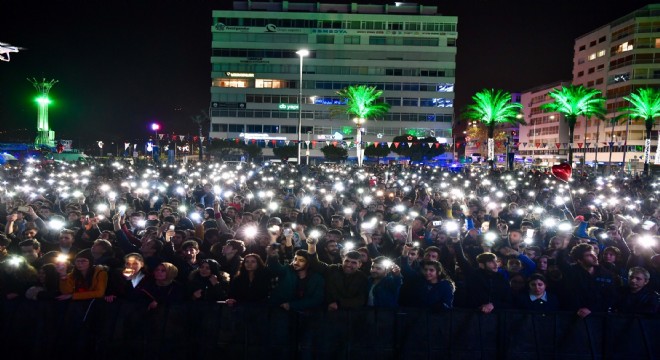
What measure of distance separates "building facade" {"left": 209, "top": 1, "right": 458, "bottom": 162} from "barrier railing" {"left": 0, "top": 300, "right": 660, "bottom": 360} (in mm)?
85031

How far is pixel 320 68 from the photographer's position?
91312mm

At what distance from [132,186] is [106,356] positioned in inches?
501

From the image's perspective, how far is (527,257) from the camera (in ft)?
26.2

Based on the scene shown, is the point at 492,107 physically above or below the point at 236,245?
above

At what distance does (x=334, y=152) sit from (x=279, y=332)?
72750 millimetres

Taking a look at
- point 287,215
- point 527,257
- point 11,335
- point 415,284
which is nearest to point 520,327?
point 415,284

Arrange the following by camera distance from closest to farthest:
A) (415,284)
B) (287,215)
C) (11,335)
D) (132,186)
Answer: (11,335), (415,284), (287,215), (132,186)

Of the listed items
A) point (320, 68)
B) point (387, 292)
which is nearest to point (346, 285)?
point (387, 292)

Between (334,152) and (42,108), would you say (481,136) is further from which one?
(42,108)

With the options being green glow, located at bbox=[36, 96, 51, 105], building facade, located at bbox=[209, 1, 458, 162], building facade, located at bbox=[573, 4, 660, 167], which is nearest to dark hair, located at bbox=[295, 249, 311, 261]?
green glow, located at bbox=[36, 96, 51, 105]

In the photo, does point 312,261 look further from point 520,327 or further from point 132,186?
Answer: point 132,186

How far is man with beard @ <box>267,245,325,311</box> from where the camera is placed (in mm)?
6219

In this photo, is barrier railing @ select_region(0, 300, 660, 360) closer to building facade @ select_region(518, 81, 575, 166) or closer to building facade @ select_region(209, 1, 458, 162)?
building facade @ select_region(209, 1, 458, 162)

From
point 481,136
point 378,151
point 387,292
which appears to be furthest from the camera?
point 481,136
